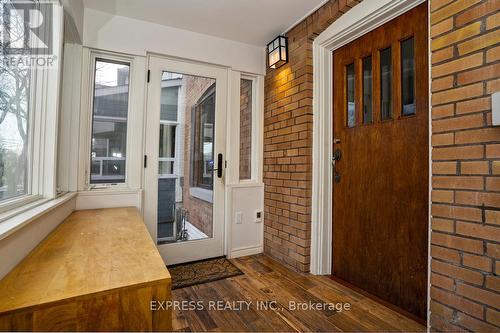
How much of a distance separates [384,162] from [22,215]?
2.10 m

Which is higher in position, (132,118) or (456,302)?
(132,118)

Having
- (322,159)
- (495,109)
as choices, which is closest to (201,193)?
(322,159)

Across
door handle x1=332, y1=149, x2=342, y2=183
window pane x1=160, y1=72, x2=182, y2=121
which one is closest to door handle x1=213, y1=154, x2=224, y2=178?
window pane x1=160, y1=72, x2=182, y2=121

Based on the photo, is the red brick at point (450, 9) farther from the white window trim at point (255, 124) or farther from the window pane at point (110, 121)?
the window pane at point (110, 121)

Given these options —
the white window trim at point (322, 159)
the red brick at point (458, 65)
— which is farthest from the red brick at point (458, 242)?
the white window trim at point (322, 159)

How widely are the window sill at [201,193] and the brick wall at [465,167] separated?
6.33 ft

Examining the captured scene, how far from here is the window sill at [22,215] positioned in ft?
3.14

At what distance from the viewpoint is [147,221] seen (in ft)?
7.91

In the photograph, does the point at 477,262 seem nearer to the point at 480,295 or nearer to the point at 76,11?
the point at 480,295

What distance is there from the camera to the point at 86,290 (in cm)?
80

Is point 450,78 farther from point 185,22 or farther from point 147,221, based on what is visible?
point 147,221

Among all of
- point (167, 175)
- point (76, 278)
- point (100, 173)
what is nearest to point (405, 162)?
point (76, 278)

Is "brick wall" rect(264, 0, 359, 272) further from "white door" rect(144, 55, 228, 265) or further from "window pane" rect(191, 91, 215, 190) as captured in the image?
"window pane" rect(191, 91, 215, 190)

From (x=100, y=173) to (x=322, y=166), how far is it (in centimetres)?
197
